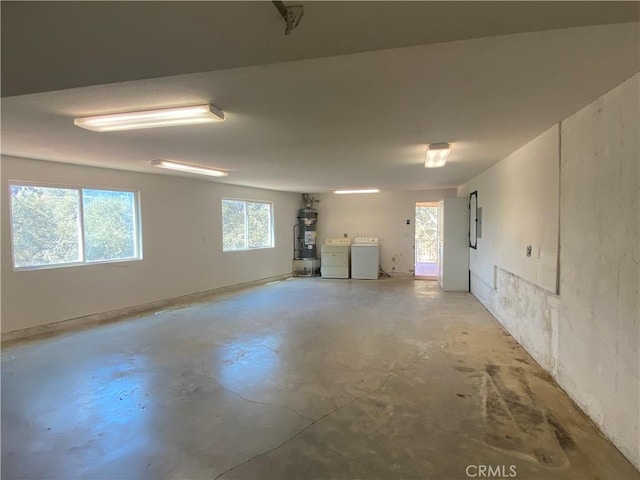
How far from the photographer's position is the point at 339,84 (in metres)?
2.12

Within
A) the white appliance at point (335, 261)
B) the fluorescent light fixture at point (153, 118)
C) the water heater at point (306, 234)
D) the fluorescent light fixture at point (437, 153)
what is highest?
the fluorescent light fixture at point (437, 153)

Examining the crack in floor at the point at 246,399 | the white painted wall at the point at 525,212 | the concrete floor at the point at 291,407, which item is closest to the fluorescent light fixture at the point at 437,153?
the white painted wall at the point at 525,212

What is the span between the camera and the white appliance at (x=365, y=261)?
8.96 metres

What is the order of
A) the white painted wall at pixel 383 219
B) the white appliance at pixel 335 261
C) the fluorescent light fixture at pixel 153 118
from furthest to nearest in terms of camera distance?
1. the white painted wall at pixel 383 219
2. the white appliance at pixel 335 261
3. the fluorescent light fixture at pixel 153 118

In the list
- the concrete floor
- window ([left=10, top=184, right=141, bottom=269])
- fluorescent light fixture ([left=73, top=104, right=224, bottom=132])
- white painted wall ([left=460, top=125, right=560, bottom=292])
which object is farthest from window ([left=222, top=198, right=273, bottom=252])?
white painted wall ([left=460, top=125, right=560, bottom=292])

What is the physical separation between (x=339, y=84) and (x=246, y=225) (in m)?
6.33

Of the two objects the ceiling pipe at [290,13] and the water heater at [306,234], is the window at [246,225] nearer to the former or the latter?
the water heater at [306,234]

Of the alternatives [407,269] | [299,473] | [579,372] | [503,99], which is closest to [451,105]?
[503,99]

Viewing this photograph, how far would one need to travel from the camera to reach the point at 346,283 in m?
8.39

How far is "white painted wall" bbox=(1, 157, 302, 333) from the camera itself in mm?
4352

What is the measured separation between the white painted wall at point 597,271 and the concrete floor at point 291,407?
25 cm

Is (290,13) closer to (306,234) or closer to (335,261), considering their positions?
(335,261)

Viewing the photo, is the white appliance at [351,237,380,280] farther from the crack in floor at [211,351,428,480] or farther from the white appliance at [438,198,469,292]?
the crack in floor at [211,351,428,480]

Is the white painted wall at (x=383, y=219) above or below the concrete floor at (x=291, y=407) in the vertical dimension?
above
